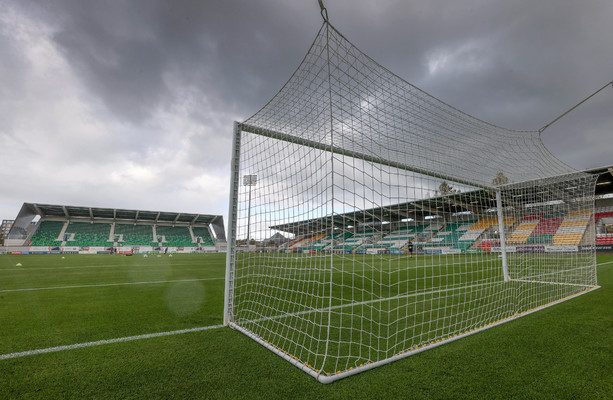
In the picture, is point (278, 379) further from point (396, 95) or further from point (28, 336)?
point (396, 95)

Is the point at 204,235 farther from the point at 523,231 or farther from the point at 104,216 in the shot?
the point at 523,231

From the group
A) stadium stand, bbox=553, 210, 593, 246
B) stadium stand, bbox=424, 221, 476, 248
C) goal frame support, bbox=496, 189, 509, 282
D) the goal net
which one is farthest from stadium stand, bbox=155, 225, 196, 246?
stadium stand, bbox=553, 210, 593, 246

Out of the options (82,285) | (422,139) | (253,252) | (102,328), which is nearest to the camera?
(102,328)

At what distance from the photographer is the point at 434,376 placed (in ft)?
6.57

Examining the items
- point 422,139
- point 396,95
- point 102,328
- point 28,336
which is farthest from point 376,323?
point 28,336

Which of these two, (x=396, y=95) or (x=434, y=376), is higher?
(x=396, y=95)

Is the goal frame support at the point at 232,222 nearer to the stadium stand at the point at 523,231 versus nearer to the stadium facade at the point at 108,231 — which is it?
the stadium stand at the point at 523,231

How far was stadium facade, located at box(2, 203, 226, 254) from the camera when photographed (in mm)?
29266

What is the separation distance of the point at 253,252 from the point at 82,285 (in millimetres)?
5162

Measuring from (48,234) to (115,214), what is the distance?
6.56 m

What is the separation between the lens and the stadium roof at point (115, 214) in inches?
1232

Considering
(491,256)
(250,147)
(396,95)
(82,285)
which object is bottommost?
(82,285)

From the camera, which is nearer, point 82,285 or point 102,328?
point 102,328

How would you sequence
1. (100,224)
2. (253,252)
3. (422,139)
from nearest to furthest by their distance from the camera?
(422,139) → (253,252) → (100,224)
